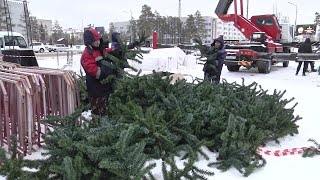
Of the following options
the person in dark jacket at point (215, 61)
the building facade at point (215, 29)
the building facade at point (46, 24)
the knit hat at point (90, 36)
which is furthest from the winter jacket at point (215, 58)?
the building facade at point (46, 24)

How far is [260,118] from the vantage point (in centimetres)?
476

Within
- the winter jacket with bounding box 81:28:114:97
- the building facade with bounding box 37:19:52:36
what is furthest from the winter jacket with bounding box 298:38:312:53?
the building facade with bounding box 37:19:52:36

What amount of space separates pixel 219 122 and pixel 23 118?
7.76 ft

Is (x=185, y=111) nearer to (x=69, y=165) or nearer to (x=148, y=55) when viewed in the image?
A: (x=69, y=165)

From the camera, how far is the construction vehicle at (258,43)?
13609 millimetres

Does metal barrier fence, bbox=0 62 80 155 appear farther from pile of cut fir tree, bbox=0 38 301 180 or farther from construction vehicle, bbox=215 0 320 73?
construction vehicle, bbox=215 0 320 73

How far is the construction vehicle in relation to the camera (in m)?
13.6

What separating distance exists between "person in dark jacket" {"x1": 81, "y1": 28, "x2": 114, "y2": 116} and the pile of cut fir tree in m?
0.15

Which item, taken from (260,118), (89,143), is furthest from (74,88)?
(260,118)

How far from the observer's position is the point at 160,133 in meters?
3.71

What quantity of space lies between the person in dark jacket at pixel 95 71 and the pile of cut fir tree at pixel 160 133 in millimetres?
152

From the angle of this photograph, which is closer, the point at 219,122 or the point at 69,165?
the point at 69,165

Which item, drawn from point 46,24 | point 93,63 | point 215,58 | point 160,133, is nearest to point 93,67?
point 93,63

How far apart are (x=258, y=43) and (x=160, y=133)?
40.2ft
